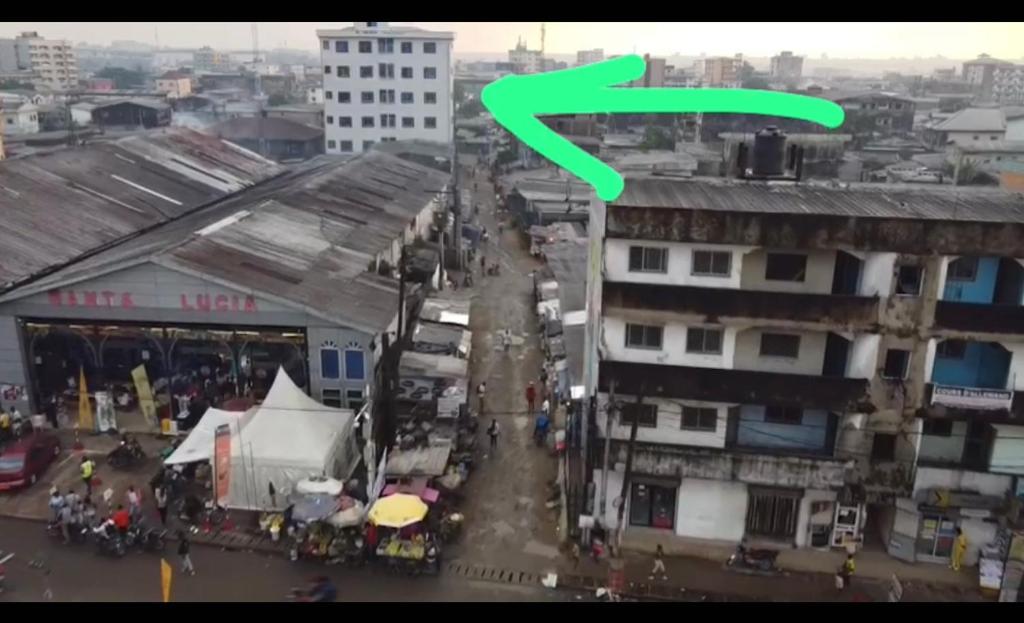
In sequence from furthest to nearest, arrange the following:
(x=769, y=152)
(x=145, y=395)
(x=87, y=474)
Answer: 1. (x=145, y=395)
2. (x=769, y=152)
3. (x=87, y=474)

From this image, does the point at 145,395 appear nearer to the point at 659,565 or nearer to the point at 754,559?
the point at 659,565

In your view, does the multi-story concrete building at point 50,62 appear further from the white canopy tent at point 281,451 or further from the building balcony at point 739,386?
the building balcony at point 739,386

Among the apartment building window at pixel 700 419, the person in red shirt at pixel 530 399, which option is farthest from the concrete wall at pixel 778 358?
the person in red shirt at pixel 530 399

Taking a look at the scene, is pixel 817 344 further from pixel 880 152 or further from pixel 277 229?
pixel 880 152

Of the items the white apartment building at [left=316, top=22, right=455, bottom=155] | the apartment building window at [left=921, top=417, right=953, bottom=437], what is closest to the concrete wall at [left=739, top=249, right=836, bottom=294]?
the apartment building window at [left=921, top=417, right=953, bottom=437]

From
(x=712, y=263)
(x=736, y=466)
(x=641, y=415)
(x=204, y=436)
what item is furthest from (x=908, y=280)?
(x=204, y=436)

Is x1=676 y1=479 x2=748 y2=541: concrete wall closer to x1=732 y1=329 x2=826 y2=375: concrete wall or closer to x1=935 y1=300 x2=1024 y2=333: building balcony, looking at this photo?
x1=732 y1=329 x2=826 y2=375: concrete wall

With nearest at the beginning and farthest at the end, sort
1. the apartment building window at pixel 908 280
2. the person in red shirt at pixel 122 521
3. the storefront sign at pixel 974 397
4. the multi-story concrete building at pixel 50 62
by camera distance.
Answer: the storefront sign at pixel 974 397 < the apartment building window at pixel 908 280 < the person in red shirt at pixel 122 521 < the multi-story concrete building at pixel 50 62
